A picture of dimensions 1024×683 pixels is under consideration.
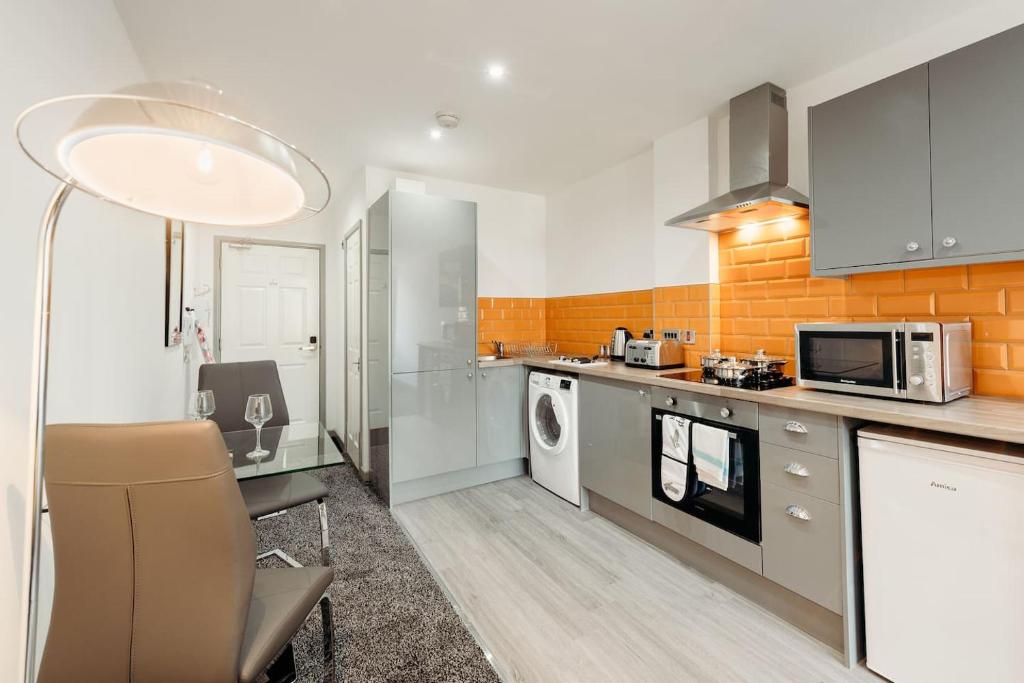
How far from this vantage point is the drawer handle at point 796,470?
1.77 meters

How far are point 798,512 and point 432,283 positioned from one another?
251 cm

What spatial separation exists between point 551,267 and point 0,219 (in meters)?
3.78

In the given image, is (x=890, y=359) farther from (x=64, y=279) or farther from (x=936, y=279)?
(x=64, y=279)

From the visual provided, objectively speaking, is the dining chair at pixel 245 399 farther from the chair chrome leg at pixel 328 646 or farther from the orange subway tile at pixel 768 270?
the orange subway tile at pixel 768 270

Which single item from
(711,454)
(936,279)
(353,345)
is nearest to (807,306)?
(936,279)

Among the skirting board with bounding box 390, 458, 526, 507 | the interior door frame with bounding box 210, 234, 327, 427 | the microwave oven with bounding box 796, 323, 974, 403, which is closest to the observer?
the microwave oven with bounding box 796, 323, 974, 403

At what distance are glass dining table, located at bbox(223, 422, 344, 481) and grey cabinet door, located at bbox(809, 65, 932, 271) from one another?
93.4 inches

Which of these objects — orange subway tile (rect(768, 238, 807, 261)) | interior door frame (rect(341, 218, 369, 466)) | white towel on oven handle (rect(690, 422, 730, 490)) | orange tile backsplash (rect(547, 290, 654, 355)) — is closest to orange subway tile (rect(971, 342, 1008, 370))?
orange subway tile (rect(768, 238, 807, 261))

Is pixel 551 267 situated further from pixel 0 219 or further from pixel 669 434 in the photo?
pixel 0 219

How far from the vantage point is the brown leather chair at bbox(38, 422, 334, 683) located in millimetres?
874

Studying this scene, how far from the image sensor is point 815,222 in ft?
6.84

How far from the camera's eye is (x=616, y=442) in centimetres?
270

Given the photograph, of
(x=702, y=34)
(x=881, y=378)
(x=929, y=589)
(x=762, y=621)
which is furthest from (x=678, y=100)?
(x=762, y=621)

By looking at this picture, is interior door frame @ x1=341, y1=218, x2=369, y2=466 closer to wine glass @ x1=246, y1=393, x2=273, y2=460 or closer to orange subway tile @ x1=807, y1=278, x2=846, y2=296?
wine glass @ x1=246, y1=393, x2=273, y2=460
